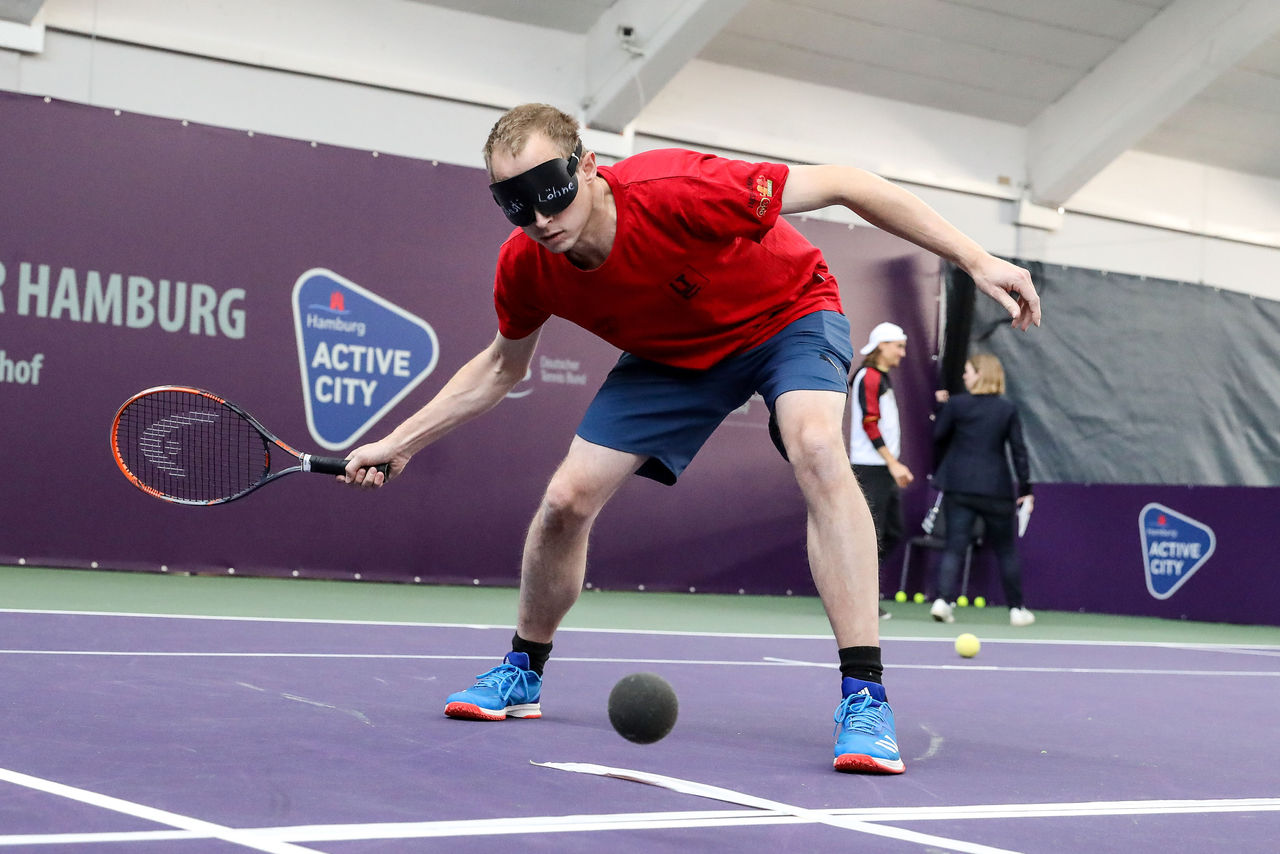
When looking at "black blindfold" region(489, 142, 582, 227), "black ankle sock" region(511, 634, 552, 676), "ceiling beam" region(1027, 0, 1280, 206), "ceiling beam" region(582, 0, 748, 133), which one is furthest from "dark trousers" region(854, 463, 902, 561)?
"black blindfold" region(489, 142, 582, 227)

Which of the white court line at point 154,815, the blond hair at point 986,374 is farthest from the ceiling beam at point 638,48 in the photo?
the white court line at point 154,815

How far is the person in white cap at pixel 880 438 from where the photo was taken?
27.1 ft

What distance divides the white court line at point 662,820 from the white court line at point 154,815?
3 centimetres

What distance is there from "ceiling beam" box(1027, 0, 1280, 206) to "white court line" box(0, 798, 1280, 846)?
10.0 m

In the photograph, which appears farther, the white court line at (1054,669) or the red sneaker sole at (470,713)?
the white court line at (1054,669)

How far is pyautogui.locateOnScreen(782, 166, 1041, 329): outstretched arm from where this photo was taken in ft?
9.54

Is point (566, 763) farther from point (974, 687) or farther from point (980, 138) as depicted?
point (980, 138)

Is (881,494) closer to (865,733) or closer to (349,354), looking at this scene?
(349,354)

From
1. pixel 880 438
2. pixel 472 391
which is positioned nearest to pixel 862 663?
pixel 472 391

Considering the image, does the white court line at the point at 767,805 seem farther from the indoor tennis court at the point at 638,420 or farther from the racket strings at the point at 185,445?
the racket strings at the point at 185,445

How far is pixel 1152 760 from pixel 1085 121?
10177mm

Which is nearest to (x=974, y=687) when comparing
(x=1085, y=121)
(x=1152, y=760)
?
(x=1152, y=760)

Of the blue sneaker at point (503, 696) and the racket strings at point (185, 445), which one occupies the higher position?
the racket strings at point (185, 445)

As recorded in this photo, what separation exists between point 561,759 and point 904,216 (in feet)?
4.26
